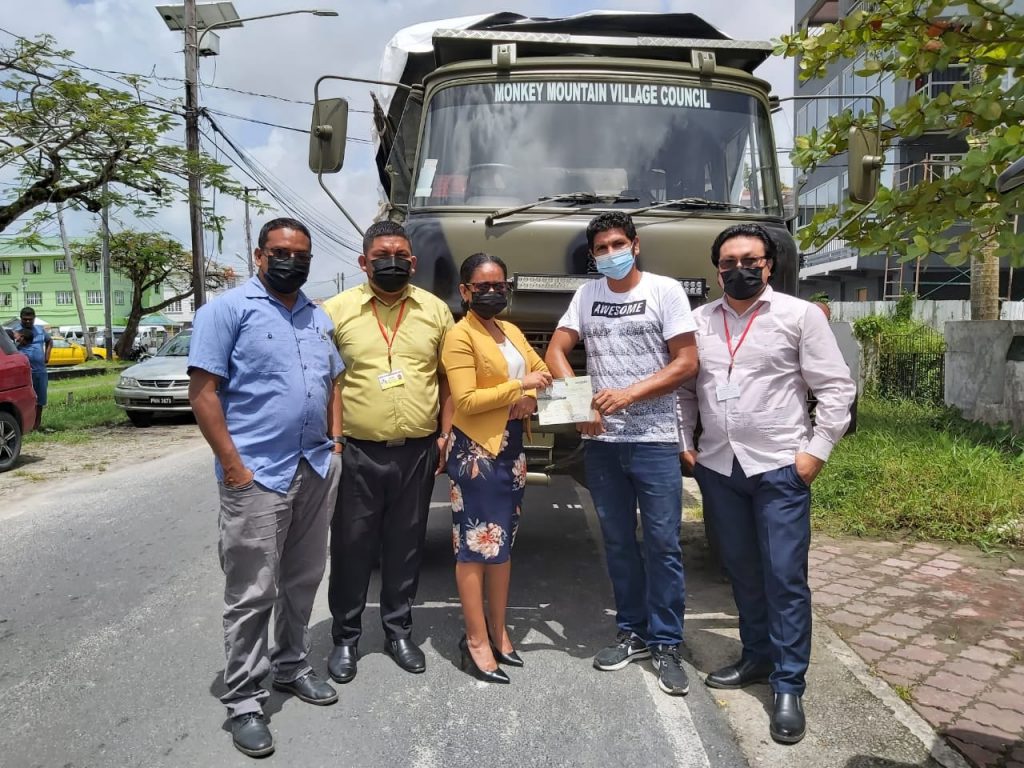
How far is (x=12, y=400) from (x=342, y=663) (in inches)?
294

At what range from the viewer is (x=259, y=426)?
313 centimetres

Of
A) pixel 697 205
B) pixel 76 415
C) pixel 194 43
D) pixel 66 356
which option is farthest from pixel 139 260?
pixel 697 205

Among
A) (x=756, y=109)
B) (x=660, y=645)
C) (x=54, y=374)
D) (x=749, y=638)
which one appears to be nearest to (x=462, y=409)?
(x=660, y=645)

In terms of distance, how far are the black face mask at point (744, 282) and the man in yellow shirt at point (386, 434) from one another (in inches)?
50.7

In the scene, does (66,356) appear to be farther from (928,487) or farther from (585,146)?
(928,487)

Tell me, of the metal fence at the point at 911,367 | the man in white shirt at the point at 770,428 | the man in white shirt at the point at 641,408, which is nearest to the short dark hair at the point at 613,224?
the man in white shirt at the point at 641,408

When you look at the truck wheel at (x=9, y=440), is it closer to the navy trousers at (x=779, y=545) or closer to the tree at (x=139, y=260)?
the navy trousers at (x=779, y=545)

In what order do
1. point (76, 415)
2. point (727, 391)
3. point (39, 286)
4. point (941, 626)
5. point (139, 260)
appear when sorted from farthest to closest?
point (39, 286) → point (139, 260) → point (76, 415) → point (941, 626) → point (727, 391)

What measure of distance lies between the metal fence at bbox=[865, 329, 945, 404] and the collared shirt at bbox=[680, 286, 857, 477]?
843cm

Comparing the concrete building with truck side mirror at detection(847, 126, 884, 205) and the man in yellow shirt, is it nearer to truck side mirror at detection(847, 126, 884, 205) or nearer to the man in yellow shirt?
truck side mirror at detection(847, 126, 884, 205)

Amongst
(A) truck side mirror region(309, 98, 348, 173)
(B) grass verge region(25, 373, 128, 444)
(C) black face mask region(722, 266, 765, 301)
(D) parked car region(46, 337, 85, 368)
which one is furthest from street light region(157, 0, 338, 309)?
(D) parked car region(46, 337, 85, 368)

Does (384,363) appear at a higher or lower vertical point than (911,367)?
higher

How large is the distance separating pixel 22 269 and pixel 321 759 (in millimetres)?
75924

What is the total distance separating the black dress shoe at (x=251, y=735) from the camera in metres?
3.03
